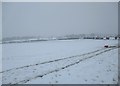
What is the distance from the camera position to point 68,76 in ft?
40.8

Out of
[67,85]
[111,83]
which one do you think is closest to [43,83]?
[67,85]

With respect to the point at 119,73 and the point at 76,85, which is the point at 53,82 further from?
the point at 119,73

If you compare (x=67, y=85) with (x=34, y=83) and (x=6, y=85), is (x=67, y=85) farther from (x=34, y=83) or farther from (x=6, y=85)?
(x=6, y=85)

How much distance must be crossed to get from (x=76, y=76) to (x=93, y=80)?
151 centimetres

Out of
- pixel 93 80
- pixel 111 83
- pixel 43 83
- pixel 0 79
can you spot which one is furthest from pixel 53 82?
pixel 0 79

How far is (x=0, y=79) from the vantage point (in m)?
12.6

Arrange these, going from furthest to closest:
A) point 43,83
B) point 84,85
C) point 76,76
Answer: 1. point 76,76
2. point 43,83
3. point 84,85

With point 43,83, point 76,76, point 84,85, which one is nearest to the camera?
point 84,85

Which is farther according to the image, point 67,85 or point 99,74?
point 99,74

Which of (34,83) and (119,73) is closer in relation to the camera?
(34,83)

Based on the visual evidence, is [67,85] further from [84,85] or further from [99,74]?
[99,74]

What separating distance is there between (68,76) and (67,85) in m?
2.00

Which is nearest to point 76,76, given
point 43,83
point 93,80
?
point 93,80

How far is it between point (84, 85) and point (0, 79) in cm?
577
